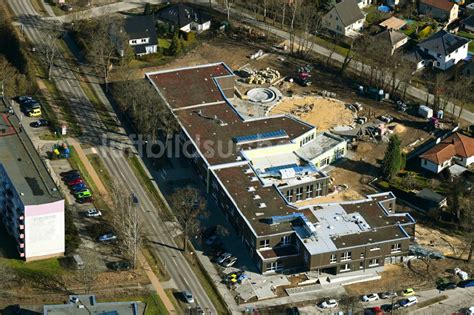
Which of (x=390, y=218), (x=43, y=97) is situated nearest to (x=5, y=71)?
(x=43, y=97)

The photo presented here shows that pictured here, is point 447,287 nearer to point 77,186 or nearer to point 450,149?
point 450,149

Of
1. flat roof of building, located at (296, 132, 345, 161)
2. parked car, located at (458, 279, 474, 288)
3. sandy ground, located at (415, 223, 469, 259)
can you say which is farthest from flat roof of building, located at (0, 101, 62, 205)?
parked car, located at (458, 279, 474, 288)

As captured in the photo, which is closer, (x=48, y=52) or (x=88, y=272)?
(x=88, y=272)

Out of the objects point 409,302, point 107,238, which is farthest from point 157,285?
point 409,302

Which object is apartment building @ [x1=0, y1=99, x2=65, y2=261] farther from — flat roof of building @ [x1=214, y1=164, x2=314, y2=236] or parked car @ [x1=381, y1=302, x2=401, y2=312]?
parked car @ [x1=381, y1=302, x2=401, y2=312]

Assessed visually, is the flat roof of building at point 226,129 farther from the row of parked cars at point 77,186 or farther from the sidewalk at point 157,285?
the sidewalk at point 157,285
